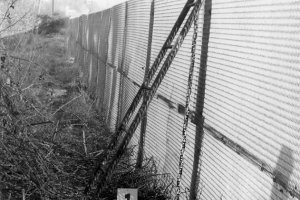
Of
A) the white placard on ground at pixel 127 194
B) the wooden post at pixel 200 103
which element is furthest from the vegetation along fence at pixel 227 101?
the white placard on ground at pixel 127 194

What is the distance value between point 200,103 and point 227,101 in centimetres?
49

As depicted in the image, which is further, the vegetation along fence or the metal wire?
the metal wire

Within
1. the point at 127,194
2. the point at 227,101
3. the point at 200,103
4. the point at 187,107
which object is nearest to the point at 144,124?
the point at 187,107

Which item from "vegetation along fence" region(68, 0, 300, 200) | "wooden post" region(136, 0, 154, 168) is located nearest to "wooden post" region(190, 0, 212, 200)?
"vegetation along fence" region(68, 0, 300, 200)

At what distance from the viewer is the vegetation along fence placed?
6.33 ft

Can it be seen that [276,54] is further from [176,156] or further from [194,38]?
[176,156]

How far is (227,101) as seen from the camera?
8.34ft

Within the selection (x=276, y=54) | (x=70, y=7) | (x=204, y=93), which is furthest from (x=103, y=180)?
(x=70, y=7)

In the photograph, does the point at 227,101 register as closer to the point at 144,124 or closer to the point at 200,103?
the point at 200,103

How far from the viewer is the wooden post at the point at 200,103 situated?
2.96 m

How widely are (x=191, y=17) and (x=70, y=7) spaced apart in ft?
385

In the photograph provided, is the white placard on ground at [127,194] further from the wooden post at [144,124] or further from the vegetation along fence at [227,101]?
the wooden post at [144,124]

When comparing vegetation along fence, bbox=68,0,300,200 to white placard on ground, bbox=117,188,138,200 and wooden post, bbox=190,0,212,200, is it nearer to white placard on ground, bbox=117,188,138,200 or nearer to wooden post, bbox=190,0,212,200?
wooden post, bbox=190,0,212,200

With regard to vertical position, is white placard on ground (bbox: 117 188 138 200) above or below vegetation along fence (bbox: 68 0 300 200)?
below
